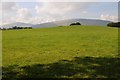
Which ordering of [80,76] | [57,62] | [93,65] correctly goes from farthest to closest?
[57,62] → [93,65] → [80,76]

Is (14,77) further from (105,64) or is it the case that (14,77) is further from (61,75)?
(105,64)

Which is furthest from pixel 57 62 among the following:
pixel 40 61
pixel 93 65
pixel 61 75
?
pixel 61 75

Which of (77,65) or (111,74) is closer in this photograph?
(111,74)

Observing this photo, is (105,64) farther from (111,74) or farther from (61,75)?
(61,75)

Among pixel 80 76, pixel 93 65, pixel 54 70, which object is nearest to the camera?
pixel 80 76

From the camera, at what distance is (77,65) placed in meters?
19.5

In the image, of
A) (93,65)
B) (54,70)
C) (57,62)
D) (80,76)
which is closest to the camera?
(80,76)

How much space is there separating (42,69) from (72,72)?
242 centimetres

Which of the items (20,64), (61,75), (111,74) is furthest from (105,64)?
(20,64)

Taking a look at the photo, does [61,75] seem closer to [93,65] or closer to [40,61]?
[93,65]

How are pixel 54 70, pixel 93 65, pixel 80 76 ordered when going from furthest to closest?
pixel 93 65 → pixel 54 70 → pixel 80 76

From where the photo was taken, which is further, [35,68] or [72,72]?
[35,68]

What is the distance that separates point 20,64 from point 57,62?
2846mm

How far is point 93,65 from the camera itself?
1952 cm
